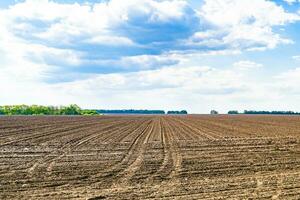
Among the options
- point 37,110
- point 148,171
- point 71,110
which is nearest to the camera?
point 148,171

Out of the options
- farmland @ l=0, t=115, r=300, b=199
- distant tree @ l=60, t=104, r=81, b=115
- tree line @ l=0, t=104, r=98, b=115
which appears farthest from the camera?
distant tree @ l=60, t=104, r=81, b=115

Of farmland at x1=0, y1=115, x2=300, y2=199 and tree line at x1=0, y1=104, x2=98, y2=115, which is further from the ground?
tree line at x1=0, y1=104, x2=98, y2=115

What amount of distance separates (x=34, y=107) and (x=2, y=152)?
409ft

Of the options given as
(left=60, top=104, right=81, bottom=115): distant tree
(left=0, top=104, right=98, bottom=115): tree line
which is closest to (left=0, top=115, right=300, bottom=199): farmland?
(left=0, top=104, right=98, bottom=115): tree line

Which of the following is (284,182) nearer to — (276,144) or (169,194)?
(169,194)

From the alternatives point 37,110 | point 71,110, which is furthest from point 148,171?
point 71,110

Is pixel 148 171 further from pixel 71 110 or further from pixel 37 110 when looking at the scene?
pixel 71 110

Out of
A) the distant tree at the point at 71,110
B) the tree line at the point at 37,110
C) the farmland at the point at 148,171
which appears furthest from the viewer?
the distant tree at the point at 71,110

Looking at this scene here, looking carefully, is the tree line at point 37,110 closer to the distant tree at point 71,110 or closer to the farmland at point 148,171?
the distant tree at point 71,110

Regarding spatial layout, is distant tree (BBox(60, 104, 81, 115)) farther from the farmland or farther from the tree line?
the farmland

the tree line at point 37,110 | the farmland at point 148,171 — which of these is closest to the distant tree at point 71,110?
the tree line at point 37,110

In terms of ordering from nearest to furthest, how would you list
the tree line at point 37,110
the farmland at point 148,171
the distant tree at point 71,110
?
the farmland at point 148,171 → the tree line at point 37,110 → the distant tree at point 71,110

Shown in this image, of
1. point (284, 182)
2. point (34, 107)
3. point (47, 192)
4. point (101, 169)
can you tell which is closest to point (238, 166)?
point (284, 182)

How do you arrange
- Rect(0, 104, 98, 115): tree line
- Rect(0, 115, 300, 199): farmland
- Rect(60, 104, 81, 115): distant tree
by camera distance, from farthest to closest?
1. Rect(60, 104, 81, 115): distant tree
2. Rect(0, 104, 98, 115): tree line
3. Rect(0, 115, 300, 199): farmland
